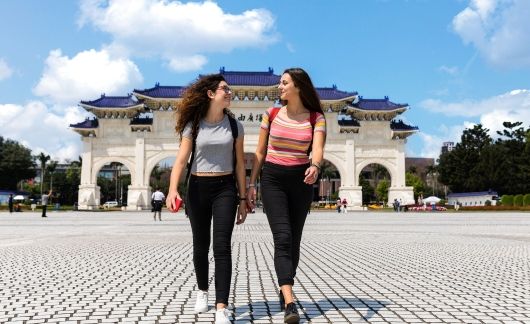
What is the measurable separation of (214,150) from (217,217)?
530 mm

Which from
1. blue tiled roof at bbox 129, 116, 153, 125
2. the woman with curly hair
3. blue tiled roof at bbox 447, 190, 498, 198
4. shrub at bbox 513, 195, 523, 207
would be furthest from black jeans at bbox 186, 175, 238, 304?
blue tiled roof at bbox 447, 190, 498, 198

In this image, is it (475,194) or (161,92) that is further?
(475,194)

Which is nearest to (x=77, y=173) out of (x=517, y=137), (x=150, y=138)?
(x=150, y=138)

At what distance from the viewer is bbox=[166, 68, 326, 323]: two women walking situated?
163 inches

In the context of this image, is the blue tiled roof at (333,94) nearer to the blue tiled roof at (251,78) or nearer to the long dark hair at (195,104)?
the blue tiled roof at (251,78)

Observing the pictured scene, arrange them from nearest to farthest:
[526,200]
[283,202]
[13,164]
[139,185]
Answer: [283,202] → [526,200] → [139,185] → [13,164]

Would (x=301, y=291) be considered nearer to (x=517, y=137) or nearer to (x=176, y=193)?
(x=176, y=193)

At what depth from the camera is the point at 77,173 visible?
85.9 metres

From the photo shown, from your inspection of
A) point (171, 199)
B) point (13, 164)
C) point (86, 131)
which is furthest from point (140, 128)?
point (171, 199)

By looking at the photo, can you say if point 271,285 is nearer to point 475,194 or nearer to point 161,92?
point 161,92

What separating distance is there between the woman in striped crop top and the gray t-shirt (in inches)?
9.3

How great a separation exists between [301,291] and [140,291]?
5.37ft

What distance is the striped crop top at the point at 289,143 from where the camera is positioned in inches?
168

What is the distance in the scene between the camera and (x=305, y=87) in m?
4.40
